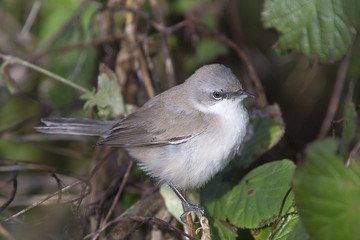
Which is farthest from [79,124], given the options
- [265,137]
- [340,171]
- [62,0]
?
[340,171]

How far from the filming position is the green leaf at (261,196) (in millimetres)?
2238

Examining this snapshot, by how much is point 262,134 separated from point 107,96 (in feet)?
3.84

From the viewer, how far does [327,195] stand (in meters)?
1.37

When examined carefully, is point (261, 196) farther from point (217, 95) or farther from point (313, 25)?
point (313, 25)

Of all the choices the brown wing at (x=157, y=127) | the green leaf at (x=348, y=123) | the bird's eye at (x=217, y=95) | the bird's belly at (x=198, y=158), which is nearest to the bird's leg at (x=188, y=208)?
the bird's belly at (x=198, y=158)

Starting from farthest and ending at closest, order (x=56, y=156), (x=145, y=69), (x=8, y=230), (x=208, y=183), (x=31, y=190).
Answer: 1. (x=56, y=156)
2. (x=31, y=190)
3. (x=145, y=69)
4. (x=208, y=183)
5. (x=8, y=230)

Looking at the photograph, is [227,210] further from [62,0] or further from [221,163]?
[62,0]

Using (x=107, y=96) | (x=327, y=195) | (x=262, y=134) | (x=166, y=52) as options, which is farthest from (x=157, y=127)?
(x=327, y=195)

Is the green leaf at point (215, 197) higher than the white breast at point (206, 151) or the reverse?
the reverse

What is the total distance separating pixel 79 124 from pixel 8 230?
35.1 inches

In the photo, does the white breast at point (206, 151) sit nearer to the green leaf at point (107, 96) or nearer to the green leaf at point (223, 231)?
the green leaf at point (223, 231)

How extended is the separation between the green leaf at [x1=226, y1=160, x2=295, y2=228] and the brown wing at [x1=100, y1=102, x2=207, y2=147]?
453 mm

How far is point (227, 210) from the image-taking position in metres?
2.49

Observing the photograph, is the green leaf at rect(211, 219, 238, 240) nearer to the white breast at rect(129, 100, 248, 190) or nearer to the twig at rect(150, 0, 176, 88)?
the white breast at rect(129, 100, 248, 190)
